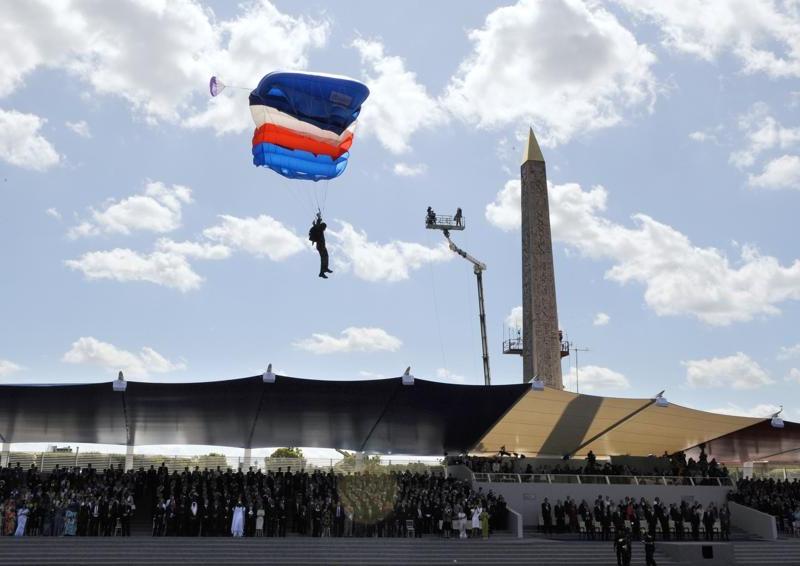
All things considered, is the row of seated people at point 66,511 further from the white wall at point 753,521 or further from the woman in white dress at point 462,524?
the white wall at point 753,521

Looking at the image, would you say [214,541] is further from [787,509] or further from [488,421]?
[787,509]

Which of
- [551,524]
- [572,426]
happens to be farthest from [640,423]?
[551,524]

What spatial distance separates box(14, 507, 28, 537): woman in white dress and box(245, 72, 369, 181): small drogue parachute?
414 inches

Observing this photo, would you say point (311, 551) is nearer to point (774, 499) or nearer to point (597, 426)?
point (597, 426)

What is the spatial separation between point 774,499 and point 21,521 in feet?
77.7

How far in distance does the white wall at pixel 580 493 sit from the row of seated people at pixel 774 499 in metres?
0.76

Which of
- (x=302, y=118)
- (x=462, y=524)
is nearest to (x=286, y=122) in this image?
(x=302, y=118)

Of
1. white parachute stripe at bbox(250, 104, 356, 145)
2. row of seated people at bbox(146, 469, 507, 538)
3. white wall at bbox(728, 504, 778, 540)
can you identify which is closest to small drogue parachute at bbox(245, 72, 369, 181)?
white parachute stripe at bbox(250, 104, 356, 145)

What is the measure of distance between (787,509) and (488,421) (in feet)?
34.9

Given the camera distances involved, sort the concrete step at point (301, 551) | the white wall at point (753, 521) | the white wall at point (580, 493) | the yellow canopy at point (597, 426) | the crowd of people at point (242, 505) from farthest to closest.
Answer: the white wall at point (580, 493)
the white wall at point (753, 521)
the yellow canopy at point (597, 426)
the crowd of people at point (242, 505)
the concrete step at point (301, 551)

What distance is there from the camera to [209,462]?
29.5 meters

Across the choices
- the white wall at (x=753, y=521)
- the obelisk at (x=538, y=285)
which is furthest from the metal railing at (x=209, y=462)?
the white wall at (x=753, y=521)

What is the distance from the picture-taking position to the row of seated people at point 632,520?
980 inches

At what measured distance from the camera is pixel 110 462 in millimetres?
30219
